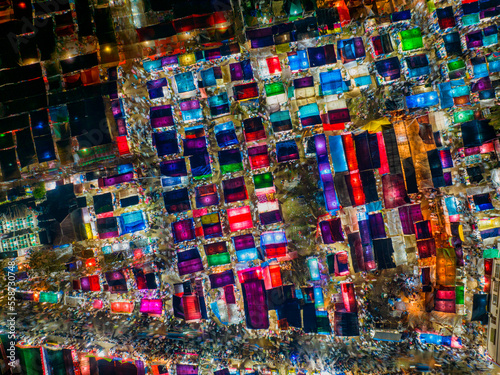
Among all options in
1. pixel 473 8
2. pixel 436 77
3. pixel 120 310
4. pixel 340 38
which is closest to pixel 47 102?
pixel 120 310

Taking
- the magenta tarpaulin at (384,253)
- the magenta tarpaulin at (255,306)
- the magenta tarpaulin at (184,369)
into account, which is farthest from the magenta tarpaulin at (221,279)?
the magenta tarpaulin at (384,253)

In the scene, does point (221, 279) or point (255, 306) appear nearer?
point (255, 306)

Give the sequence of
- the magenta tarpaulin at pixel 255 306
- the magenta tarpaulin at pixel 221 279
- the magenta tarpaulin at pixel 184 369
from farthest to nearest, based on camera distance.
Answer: the magenta tarpaulin at pixel 221 279
the magenta tarpaulin at pixel 255 306
the magenta tarpaulin at pixel 184 369

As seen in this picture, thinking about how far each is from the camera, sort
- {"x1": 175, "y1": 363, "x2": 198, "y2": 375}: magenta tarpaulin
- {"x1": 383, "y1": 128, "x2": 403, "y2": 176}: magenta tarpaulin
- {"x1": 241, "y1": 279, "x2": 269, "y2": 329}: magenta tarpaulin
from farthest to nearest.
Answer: {"x1": 241, "y1": 279, "x2": 269, "y2": 329}: magenta tarpaulin, {"x1": 383, "y1": 128, "x2": 403, "y2": 176}: magenta tarpaulin, {"x1": 175, "y1": 363, "x2": 198, "y2": 375}: magenta tarpaulin

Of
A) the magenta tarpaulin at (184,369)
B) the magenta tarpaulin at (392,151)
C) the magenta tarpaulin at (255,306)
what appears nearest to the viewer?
the magenta tarpaulin at (184,369)

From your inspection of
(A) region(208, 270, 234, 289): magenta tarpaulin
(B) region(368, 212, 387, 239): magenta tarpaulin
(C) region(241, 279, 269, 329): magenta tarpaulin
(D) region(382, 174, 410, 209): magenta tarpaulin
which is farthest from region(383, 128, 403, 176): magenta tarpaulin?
(A) region(208, 270, 234, 289): magenta tarpaulin

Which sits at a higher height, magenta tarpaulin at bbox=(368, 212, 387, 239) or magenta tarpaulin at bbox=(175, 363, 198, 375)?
magenta tarpaulin at bbox=(368, 212, 387, 239)

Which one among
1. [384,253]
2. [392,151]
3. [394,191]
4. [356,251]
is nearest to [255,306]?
[356,251]

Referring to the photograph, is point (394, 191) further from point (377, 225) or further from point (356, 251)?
point (356, 251)

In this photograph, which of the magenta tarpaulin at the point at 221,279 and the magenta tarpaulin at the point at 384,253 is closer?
the magenta tarpaulin at the point at 384,253

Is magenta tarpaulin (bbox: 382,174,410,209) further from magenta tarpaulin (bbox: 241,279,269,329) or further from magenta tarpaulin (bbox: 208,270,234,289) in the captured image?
magenta tarpaulin (bbox: 208,270,234,289)

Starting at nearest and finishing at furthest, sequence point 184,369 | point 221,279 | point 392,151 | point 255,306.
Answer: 1. point 184,369
2. point 392,151
3. point 255,306
4. point 221,279

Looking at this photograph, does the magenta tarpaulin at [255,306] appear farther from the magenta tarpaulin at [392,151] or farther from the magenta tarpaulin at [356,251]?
the magenta tarpaulin at [392,151]

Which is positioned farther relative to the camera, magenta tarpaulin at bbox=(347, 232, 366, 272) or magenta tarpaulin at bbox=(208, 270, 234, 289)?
magenta tarpaulin at bbox=(208, 270, 234, 289)
